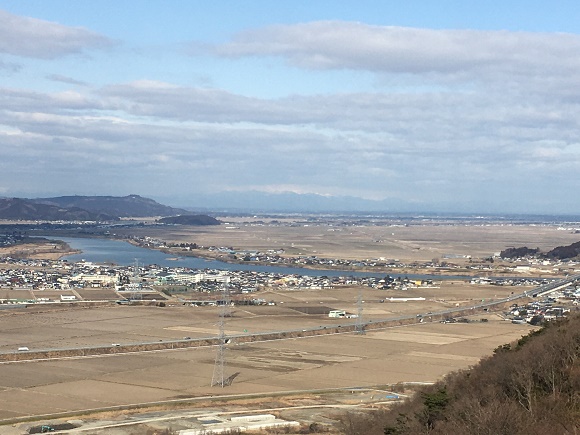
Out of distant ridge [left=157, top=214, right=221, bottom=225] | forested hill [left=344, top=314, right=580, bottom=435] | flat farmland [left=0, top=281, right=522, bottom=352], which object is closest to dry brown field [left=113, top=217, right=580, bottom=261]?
distant ridge [left=157, top=214, right=221, bottom=225]

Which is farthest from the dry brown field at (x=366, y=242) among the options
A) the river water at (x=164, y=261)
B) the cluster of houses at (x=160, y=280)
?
the cluster of houses at (x=160, y=280)

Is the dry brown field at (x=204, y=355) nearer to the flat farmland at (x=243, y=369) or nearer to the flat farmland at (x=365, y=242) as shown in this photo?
the flat farmland at (x=243, y=369)

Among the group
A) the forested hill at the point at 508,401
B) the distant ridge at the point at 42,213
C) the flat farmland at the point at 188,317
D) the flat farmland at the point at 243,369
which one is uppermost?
the distant ridge at the point at 42,213

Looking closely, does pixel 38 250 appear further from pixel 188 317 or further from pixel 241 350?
pixel 241 350

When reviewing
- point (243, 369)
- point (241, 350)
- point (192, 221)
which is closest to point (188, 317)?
point (241, 350)

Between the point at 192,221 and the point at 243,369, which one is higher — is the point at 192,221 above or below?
above

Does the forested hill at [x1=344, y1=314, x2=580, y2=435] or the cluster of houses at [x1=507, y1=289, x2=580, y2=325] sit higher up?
the forested hill at [x1=344, y1=314, x2=580, y2=435]

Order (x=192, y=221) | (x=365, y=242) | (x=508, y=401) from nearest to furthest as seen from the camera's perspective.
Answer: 1. (x=508, y=401)
2. (x=365, y=242)
3. (x=192, y=221)

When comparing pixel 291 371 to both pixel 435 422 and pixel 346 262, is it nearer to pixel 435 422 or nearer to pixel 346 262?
pixel 435 422

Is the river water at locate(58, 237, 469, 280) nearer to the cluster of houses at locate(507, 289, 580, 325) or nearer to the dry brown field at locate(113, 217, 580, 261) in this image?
the dry brown field at locate(113, 217, 580, 261)
